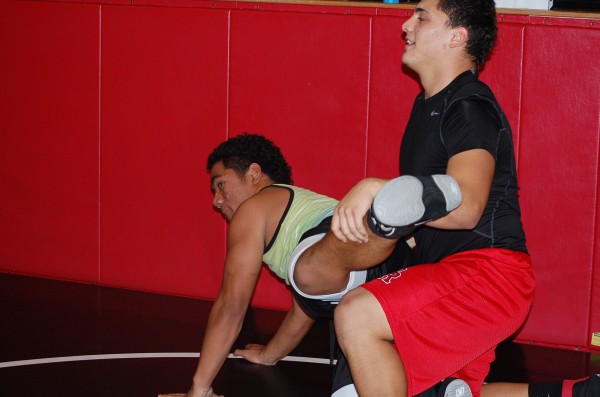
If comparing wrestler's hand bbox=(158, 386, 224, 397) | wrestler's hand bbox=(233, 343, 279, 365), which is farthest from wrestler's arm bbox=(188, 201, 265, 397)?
wrestler's hand bbox=(233, 343, 279, 365)

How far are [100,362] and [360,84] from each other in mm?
1640

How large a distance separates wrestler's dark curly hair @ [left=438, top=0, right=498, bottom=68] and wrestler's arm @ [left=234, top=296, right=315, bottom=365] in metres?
1.13

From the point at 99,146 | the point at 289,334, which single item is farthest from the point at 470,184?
the point at 99,146

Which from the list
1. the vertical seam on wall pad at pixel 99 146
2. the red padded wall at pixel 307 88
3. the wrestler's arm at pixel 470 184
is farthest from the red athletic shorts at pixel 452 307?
the vertical seam on wall pad at pixel 99 146

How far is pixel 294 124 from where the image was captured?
4.25 m

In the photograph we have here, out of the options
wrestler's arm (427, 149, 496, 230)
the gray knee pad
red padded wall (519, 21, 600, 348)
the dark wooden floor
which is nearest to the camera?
the gray knee pad

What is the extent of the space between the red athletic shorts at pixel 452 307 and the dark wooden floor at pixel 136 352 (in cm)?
93

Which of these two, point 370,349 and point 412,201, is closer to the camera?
point 412,201

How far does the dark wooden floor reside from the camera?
321 centimetres

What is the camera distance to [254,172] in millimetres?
3230

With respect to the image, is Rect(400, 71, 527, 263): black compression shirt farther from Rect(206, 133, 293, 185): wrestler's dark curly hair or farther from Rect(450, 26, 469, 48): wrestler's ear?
Rect(206, 133, 293, 185): wrestler's dark curly hair

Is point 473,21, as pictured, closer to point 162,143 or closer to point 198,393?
point 198,393

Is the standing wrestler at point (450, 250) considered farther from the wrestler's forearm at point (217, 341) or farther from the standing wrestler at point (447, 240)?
the wrestler's forearm at point (217, 341)

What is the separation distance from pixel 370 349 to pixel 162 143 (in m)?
2.44
